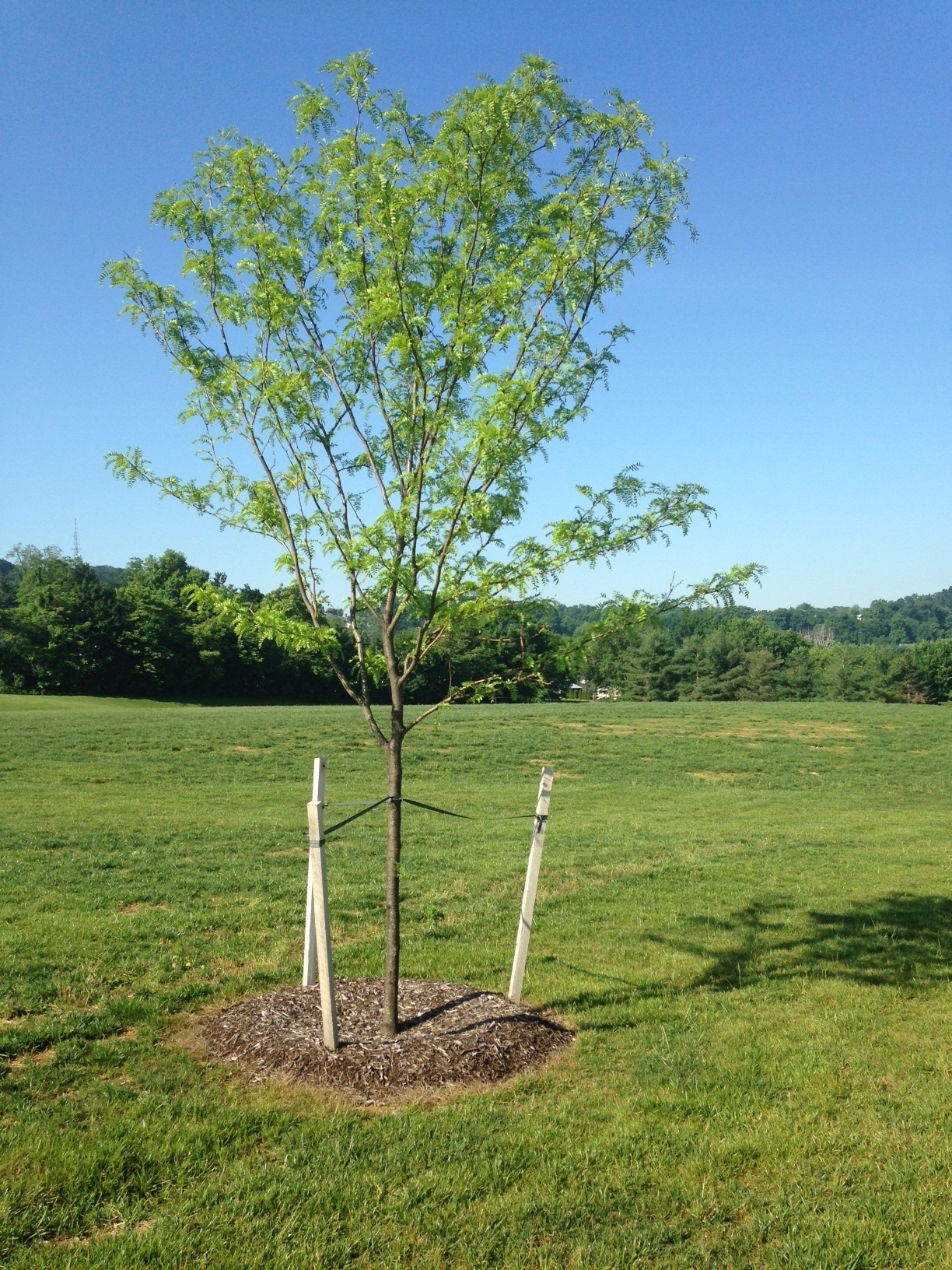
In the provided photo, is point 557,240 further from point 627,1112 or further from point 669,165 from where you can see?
point 627,1112

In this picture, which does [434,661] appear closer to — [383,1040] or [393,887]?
[393,887]

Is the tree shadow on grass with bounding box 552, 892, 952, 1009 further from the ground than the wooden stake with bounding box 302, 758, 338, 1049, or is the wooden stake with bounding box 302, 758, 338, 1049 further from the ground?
the wooden stake with bounding box 302, 758, 338, 1049

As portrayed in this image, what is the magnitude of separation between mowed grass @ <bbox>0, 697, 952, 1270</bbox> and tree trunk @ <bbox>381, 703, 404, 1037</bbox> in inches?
35.0

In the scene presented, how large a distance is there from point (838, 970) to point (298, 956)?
4.65 m

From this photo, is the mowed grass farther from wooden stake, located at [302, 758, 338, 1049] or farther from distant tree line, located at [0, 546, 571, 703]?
distant tree line, located at [0, 546, 571, 703]

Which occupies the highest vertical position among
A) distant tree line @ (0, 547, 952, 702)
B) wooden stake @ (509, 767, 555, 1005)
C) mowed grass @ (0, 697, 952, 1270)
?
distant tree line @ (0, 547, 952, 702)

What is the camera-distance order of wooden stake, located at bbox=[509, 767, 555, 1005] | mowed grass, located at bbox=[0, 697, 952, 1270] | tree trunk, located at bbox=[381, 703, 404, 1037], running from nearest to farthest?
mowed grass, located at bbox=[0, 697, 952, 1270] → tree trunk, located at bbox=[381, 703, 404, 1037] → wooden stake, located at bbox=[509, 767, 555, 1005]

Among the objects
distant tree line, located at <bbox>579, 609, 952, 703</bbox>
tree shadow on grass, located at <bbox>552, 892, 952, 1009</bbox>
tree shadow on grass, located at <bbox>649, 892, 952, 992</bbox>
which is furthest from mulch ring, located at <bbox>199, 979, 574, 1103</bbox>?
distant tree line, located at <bbox>579, 609, 952, 703</bbox>

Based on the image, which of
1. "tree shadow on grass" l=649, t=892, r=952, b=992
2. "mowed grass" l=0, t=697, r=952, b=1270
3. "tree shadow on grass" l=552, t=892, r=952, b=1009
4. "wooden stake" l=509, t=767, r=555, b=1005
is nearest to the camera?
"mowed grass" l=0, t=697, r=952, b=1270

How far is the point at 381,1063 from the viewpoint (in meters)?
5.42

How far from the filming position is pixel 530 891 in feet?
20.8

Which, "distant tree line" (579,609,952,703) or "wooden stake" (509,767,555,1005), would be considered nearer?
"wooden stake" (509,767,555,1005)

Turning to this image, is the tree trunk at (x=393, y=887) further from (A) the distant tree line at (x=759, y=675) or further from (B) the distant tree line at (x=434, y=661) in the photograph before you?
(A) the distant tree line at (x=759, y=675)

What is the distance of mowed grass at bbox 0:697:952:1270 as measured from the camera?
389 centimetres
